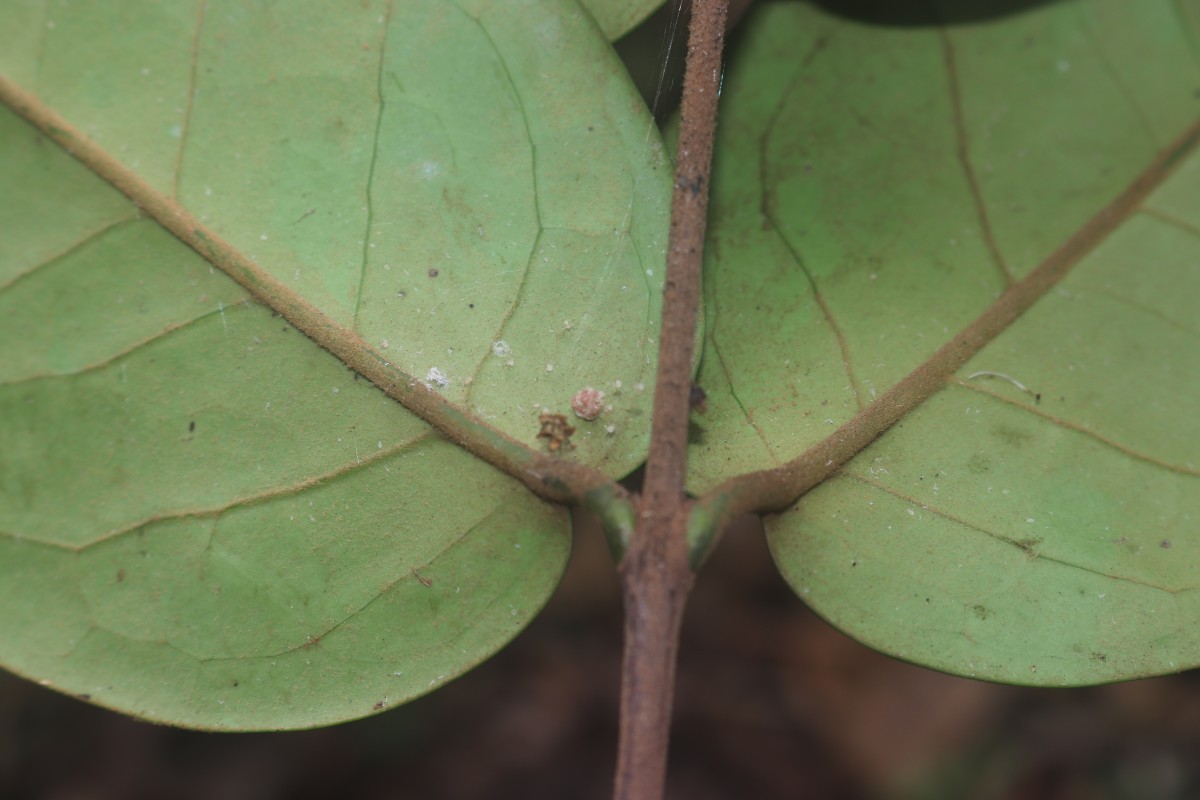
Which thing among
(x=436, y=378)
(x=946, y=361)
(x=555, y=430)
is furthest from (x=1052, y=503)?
(x=436, y=378)

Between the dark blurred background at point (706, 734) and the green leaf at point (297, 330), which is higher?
the green leaf at point (297, 330)

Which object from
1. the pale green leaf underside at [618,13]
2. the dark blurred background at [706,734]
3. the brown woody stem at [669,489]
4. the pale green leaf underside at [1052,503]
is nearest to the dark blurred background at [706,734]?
the dark blurred background at [706,734]

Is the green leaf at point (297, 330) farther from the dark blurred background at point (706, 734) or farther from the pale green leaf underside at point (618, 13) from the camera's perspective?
the dark blurred background at point (706, 734)

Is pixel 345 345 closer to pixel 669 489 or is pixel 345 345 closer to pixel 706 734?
pixel 669 489

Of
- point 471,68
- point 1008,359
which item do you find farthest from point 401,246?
point 1008,359

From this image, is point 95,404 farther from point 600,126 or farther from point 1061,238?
point 1061,238
